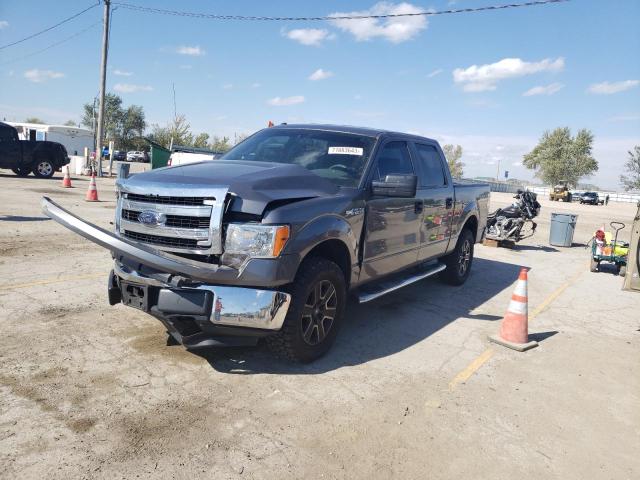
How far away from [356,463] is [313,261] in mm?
1520

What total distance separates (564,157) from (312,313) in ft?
291

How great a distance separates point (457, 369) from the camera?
163 inches

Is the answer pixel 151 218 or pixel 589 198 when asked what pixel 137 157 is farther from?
pixel 151 218

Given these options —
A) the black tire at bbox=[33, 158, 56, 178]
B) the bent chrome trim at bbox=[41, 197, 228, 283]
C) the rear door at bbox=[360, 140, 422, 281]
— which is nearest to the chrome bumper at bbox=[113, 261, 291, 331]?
the bent chrome trim at bbox=[41, 197, 228, 283]

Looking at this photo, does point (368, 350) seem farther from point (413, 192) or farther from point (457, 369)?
point (413, 192)

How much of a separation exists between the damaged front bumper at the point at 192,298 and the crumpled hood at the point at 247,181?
0.52 metres

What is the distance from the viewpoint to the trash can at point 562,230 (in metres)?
13.0

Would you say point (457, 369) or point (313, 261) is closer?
point (313, 261)

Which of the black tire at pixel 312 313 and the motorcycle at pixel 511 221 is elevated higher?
the motorcycle at pixel 511 221

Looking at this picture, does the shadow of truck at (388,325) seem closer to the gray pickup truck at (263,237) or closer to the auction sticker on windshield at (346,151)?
the gray pickup truck at (263,237)

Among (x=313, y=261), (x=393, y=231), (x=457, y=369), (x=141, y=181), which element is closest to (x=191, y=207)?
(x=141, y=181)

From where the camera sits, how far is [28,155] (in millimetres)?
18469

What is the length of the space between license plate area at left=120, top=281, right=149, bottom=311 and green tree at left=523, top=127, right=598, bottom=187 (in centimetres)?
8500

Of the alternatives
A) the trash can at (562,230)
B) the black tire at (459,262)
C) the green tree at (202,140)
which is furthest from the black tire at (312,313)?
the green tree at (202,140)
